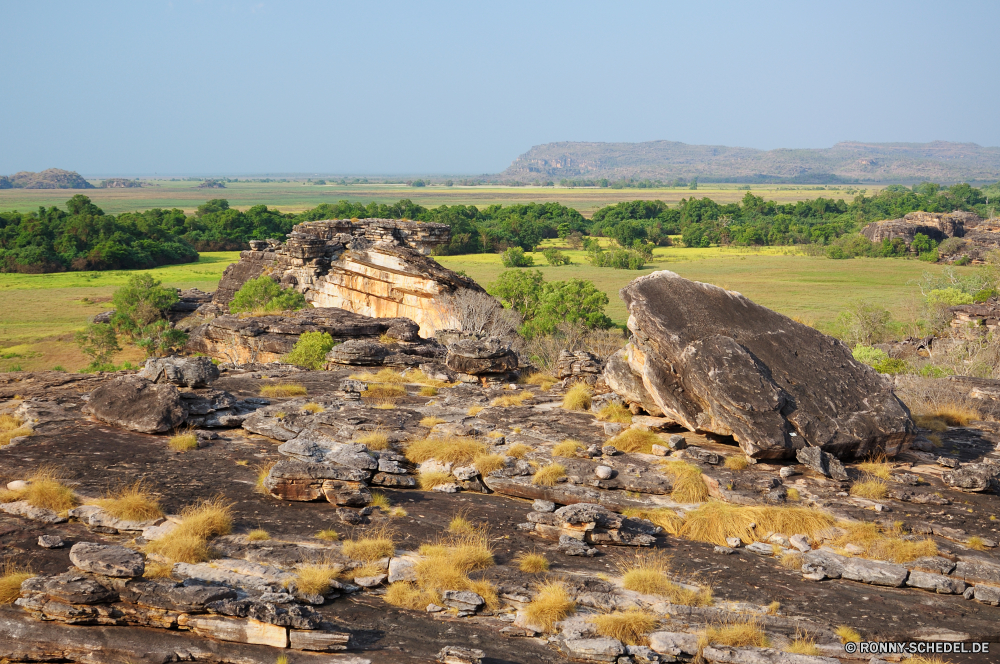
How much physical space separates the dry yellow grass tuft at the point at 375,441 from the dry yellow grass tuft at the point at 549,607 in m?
5.63

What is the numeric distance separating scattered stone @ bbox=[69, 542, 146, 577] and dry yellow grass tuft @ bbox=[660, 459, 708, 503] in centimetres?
830

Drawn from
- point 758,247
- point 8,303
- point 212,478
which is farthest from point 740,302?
point 758,247

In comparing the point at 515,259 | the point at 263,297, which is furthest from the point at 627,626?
the point at 515,259

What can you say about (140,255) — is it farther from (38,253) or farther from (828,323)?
(828,323)

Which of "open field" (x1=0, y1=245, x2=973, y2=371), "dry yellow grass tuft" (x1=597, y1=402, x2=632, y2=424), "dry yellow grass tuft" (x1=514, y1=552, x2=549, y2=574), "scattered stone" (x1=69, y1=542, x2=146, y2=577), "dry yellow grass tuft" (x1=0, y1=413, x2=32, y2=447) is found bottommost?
"open field" (x1=0, y1=245, x2=973, y2=371)

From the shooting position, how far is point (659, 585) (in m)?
9.89

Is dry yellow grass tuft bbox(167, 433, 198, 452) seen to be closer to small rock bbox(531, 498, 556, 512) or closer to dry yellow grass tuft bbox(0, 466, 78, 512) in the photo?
dry yellow grass tuft bbox(0, 466, 78, 512)

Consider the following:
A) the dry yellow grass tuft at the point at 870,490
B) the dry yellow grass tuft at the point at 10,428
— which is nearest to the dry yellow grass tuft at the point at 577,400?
the dry yellow grass tuft at the point at 870,490

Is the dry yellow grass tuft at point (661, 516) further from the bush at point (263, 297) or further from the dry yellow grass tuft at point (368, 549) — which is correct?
the bush at point (263, 297)

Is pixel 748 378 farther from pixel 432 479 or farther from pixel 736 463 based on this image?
pixel 432 479

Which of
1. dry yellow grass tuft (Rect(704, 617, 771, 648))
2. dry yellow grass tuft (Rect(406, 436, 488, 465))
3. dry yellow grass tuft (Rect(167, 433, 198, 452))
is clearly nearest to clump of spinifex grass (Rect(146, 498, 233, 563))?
dry yellow grass tuft (Rect(167, 433, 198, 452))

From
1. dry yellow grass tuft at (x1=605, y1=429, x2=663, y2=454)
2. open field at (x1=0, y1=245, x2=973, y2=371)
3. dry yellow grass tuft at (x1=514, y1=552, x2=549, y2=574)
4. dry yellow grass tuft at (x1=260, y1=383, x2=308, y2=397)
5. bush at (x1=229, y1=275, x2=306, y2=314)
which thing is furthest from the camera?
open field at (x1=0, y1=245, x2=973, y2=371)

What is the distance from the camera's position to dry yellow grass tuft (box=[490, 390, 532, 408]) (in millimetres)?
17719

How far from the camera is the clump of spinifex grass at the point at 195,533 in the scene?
33.3 feet
